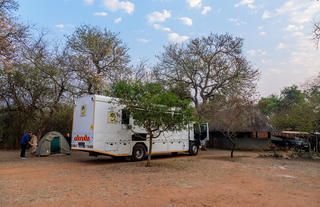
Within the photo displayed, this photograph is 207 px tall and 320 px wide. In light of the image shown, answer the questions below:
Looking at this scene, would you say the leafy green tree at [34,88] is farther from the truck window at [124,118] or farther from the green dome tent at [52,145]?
the truck window at [124,118]

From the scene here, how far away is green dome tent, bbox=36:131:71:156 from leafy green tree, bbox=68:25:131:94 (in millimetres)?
3968

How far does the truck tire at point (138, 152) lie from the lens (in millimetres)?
12617

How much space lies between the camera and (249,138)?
23953 millimetres

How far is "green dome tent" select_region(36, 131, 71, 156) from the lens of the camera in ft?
47.6

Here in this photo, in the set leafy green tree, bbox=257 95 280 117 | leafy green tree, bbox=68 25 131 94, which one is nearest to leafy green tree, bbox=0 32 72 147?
leafy green tree, bbox=68 25 131 94

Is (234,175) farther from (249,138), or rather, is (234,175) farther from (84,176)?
(249,138)

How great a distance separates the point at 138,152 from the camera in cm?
1291

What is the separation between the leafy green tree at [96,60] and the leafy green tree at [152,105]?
765 cm

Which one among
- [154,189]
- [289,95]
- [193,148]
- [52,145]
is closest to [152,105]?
[154,189]

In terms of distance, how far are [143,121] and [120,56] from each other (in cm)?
1048

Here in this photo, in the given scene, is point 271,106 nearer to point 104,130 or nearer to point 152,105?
point 152,105

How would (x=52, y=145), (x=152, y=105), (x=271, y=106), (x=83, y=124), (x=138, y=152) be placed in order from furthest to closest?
(x=271, y=106) → (x=52, y=145) → (x=138, y=152) → (x=83, y=124) → (x=152, y=105)

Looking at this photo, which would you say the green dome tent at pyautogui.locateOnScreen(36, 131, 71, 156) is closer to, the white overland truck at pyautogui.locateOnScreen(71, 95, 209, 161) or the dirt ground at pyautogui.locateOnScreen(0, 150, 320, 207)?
the white overland truck at pyautogui.locateOnScreen(71, 95, 209, 161)

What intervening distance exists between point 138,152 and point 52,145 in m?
6.20
